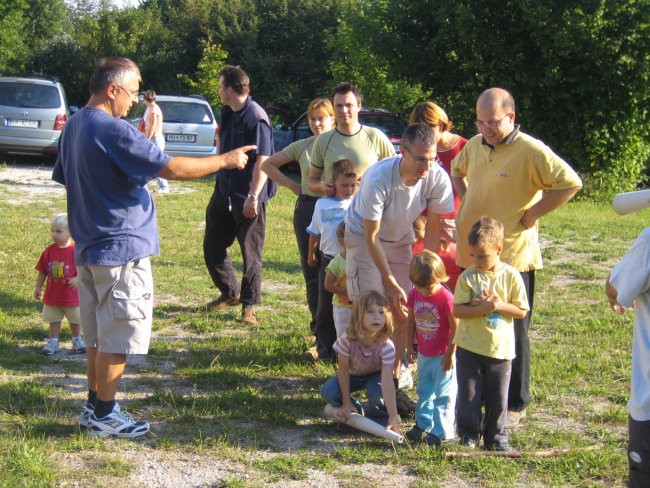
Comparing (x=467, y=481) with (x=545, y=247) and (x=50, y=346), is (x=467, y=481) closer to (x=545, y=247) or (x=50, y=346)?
(x=50, y=346)

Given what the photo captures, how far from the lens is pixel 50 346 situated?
6266mm

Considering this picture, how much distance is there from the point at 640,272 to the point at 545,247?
8526 millimetres

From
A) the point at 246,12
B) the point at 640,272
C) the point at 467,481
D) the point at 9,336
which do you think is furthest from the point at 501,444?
the point at 246,12

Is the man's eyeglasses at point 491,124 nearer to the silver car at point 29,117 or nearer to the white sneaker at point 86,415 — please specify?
the white sneaker at point 86,415

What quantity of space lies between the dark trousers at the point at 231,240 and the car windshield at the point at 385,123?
10540 mm

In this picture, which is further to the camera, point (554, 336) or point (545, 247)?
point (545, 247)

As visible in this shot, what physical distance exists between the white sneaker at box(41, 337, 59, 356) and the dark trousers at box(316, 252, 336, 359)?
1.99 metres

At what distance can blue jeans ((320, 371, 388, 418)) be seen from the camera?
4914 mm

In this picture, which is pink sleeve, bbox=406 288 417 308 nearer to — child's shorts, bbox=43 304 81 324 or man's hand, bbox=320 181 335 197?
man's hand, bbox=320 181 335 197

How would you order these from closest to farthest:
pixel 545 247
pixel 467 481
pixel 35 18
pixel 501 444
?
pixel 467 481 < pixel 501 444 < pixel 545 247 < pixel 35 18

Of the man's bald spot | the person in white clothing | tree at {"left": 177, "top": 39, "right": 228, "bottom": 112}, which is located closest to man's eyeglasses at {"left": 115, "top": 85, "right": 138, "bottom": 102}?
the man's bald spot

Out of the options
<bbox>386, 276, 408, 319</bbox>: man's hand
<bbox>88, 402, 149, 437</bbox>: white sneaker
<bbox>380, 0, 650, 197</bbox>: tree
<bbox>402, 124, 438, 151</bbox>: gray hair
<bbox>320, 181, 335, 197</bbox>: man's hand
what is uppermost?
<bbox>380, 0, 650, 197</bbox>: tree

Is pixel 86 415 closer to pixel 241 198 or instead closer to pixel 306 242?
pixel 306 242

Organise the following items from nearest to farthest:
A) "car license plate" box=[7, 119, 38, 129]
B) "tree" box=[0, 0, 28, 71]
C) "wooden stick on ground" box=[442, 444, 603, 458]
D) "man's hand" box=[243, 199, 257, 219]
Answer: "wooden stick on ground" box=[442, 444, 603, 458], "man's hand" box=[243, 199, 257, 219], "car license plate" box=[7, 119, 38, 129], "tree" box=[0, 0, 28, 71]
